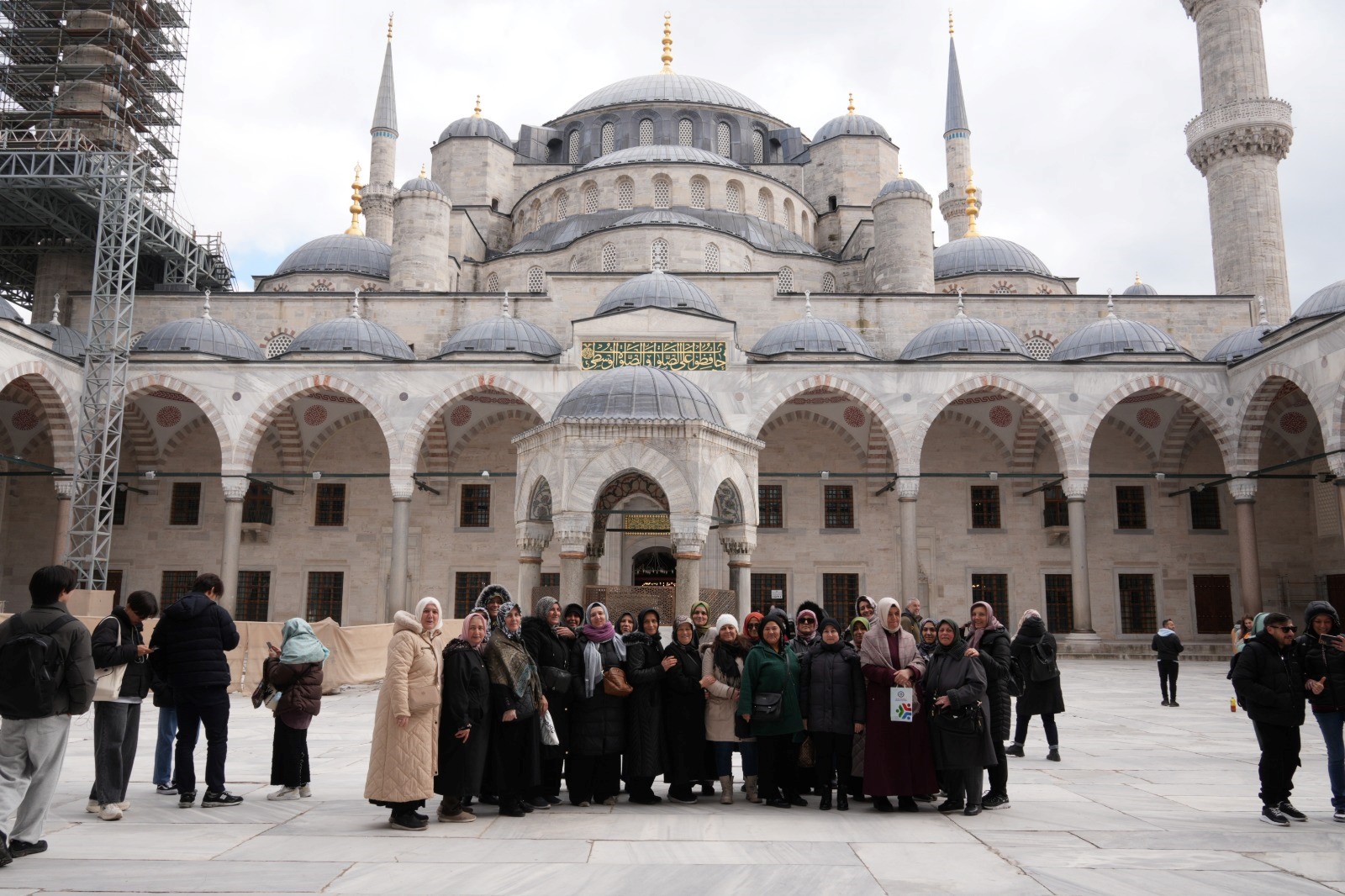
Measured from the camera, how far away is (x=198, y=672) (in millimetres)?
4969

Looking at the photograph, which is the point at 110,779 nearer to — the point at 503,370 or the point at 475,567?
the point at 503,370

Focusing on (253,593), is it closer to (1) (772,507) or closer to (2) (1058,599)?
(1) (772,507)

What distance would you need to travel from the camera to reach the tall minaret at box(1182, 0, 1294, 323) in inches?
Answer: 836

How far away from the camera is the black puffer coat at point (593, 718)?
5125mm

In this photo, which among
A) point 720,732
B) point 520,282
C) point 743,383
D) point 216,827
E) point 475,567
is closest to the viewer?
point 216,827

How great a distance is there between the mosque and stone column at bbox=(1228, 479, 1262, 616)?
45mm

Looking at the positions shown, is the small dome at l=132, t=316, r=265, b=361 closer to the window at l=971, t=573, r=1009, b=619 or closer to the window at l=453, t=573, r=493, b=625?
the window at l=453, t=573, r=493, b=625

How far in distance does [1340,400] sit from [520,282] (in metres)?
15.8

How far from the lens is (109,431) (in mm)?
18016

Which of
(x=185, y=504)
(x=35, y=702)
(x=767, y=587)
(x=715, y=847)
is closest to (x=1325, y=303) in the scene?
(x=767, y=587)

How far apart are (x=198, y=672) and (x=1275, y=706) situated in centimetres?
505

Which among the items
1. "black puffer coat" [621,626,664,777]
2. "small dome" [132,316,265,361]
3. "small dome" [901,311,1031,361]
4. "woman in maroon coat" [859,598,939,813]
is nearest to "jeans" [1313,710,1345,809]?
"woman in maroon coat" [859,598,939,813]

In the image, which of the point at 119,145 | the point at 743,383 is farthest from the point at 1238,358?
the point at 119,145

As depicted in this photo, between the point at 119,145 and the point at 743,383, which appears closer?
the point at 743,383
